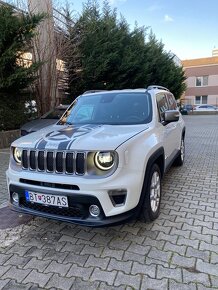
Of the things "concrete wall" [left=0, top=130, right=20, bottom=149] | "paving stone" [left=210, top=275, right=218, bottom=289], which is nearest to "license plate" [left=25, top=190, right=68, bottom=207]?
"paving stone" [left=210, top=275, right=218, bottom=289]

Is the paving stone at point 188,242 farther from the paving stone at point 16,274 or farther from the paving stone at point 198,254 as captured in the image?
the paving stone at point 16,274

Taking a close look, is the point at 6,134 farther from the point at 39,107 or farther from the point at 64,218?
the point at 64,218

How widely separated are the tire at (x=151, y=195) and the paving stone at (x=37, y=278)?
1.30 metres

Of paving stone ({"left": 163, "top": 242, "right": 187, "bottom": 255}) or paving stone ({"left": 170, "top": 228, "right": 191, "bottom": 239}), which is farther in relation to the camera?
paving stone ({"left": 170, "top": 228, "right": 191, "bottom": 239})

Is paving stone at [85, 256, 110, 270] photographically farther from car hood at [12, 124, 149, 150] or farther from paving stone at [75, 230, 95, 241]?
car hood at [12, 124, 149, 150]

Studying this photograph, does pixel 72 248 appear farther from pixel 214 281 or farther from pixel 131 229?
pixel 214 281

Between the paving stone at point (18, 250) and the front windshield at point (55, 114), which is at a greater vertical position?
the front windshield at point (55, 114)

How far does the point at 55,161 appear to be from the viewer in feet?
9.57

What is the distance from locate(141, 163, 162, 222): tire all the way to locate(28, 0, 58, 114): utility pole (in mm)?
8968

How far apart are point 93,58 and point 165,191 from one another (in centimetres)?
914

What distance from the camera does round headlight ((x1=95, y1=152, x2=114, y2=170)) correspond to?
278 cm

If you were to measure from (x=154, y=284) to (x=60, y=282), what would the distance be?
0.85 meters

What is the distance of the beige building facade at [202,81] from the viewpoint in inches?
1617

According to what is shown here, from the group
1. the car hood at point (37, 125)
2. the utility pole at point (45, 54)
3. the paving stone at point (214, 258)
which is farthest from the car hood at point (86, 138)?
the utility pole at point (45, 54)
